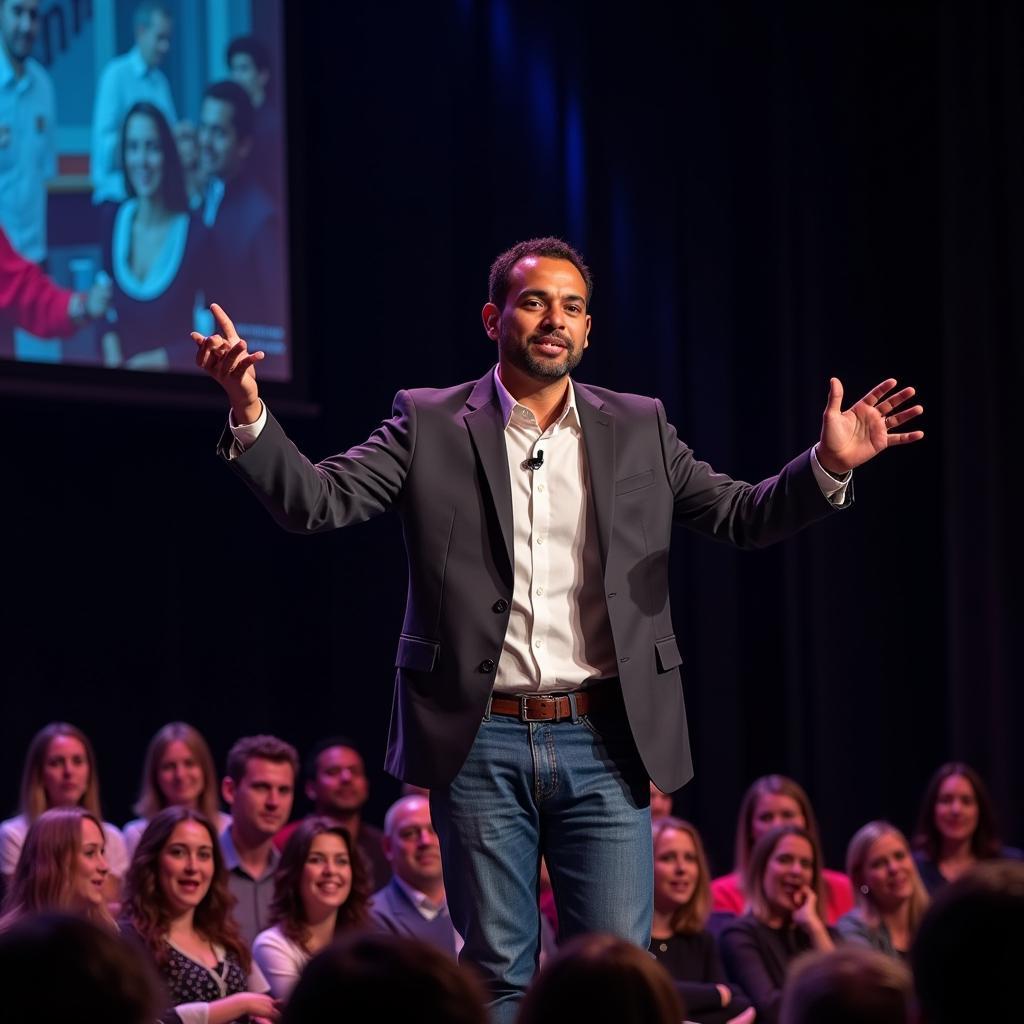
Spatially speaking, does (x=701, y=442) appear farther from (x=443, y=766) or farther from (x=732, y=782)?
(x=443, y=766)

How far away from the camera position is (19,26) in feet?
16.9

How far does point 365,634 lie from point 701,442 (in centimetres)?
152

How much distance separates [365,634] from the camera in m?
6.22

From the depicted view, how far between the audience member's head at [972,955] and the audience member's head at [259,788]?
3.78 meters

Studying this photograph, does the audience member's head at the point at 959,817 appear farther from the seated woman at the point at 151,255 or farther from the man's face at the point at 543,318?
the man's face at the point at 543,318

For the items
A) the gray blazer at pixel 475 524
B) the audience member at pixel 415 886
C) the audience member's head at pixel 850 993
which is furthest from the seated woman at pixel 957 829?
the audience member's head at pixel 850 993

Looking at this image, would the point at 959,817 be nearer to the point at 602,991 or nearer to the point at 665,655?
the point at 665,655

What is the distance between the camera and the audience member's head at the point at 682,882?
4590 mm

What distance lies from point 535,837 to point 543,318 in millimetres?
760

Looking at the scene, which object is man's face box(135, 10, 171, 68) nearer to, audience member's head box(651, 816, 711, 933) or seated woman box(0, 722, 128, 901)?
seated woman box(0, 722, 128, 901)

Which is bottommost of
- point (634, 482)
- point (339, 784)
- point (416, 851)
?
point (416, 851)

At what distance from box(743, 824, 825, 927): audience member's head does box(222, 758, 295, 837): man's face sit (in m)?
1.45

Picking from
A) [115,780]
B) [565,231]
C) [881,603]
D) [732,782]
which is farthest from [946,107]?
[115,780]

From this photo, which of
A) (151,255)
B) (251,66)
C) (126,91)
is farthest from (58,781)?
(251,66)
